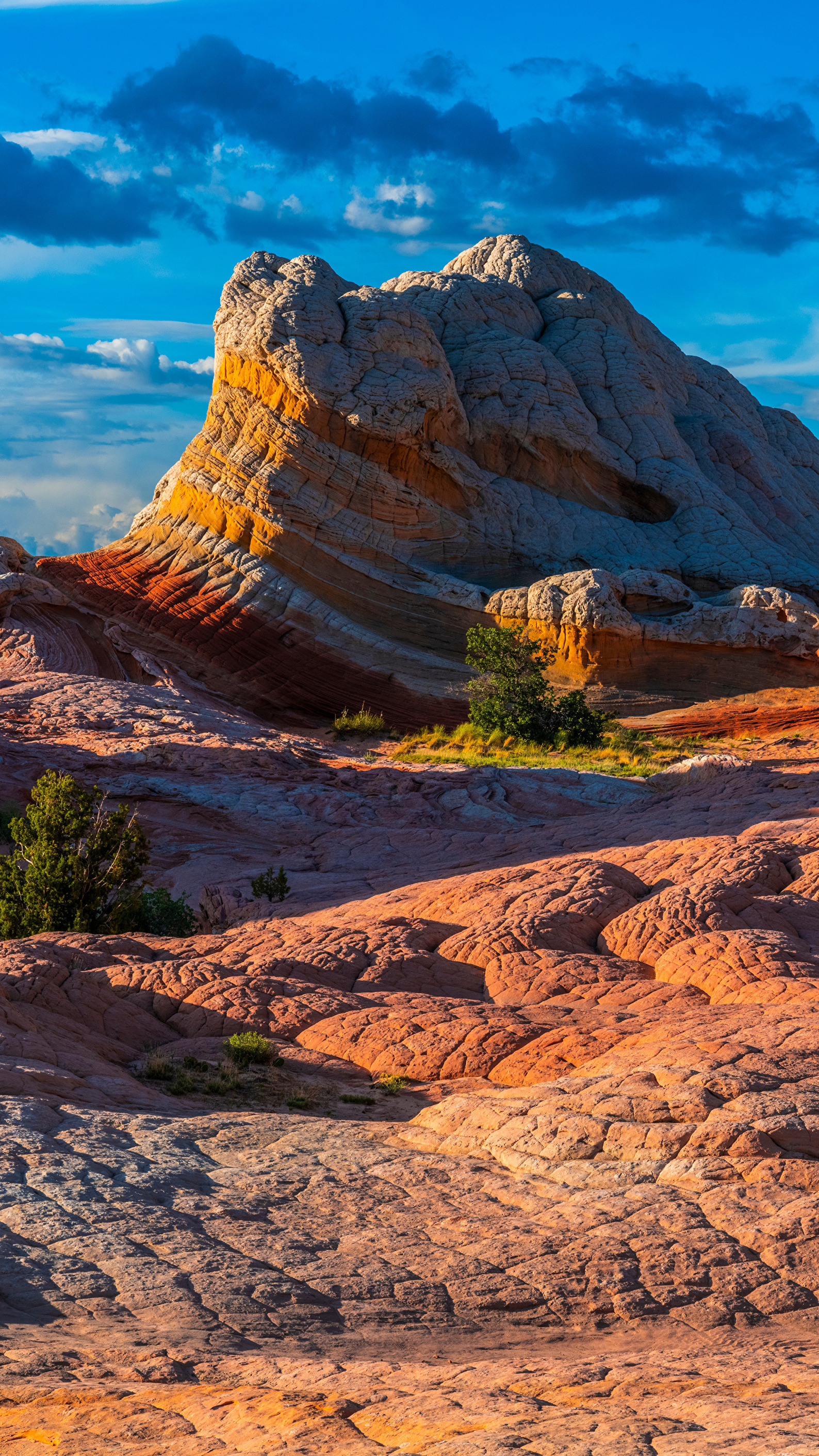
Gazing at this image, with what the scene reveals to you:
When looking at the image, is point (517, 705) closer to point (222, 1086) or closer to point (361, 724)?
point (361, 724)

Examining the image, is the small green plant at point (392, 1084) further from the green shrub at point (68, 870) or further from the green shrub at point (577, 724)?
the green shrub at point (577, 724)

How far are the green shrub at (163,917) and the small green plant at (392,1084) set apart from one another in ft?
17.5

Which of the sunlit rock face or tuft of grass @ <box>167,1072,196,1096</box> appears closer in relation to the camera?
tuft of grass @ <box>167,1072,196,1096</box>

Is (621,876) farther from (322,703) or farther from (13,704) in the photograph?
(322,703)

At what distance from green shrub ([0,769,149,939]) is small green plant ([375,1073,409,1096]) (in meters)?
5.57

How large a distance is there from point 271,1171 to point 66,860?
7.58 m

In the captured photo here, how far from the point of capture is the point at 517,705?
2948 centimetres

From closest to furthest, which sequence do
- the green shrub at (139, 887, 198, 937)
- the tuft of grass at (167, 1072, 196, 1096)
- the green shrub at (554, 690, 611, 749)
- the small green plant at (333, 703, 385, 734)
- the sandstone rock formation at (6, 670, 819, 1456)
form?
the sandstone rock formation at (6, 670, 819, 1456) < the tuft of grass at (167, 1072, 196, 1096) < the green shrub at (139, 887, 198, 937) < the green shrub at (554, 690, 611, 749) < the small green plant at (333, 703, 385, 734)

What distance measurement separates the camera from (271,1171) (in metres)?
6.54

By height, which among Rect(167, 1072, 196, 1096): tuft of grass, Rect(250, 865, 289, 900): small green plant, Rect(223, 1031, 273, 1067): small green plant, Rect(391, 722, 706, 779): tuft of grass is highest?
Rect(391, 722, 706, 779): tuft of grass

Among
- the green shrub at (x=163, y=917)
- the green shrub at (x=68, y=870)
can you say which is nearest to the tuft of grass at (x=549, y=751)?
the green shrub at (x=163, y=917)

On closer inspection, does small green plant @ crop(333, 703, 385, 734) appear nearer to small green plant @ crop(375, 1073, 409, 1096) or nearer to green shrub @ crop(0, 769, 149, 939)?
green shrub @ crop(0, 769, 149, 939)

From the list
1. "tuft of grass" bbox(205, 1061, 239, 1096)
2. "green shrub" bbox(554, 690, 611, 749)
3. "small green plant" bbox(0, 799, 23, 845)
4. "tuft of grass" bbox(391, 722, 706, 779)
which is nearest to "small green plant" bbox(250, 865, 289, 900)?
"small green plant" bbox(0, 799, 23, 845)

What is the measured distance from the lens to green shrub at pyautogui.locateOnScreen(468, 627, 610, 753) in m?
28.6
